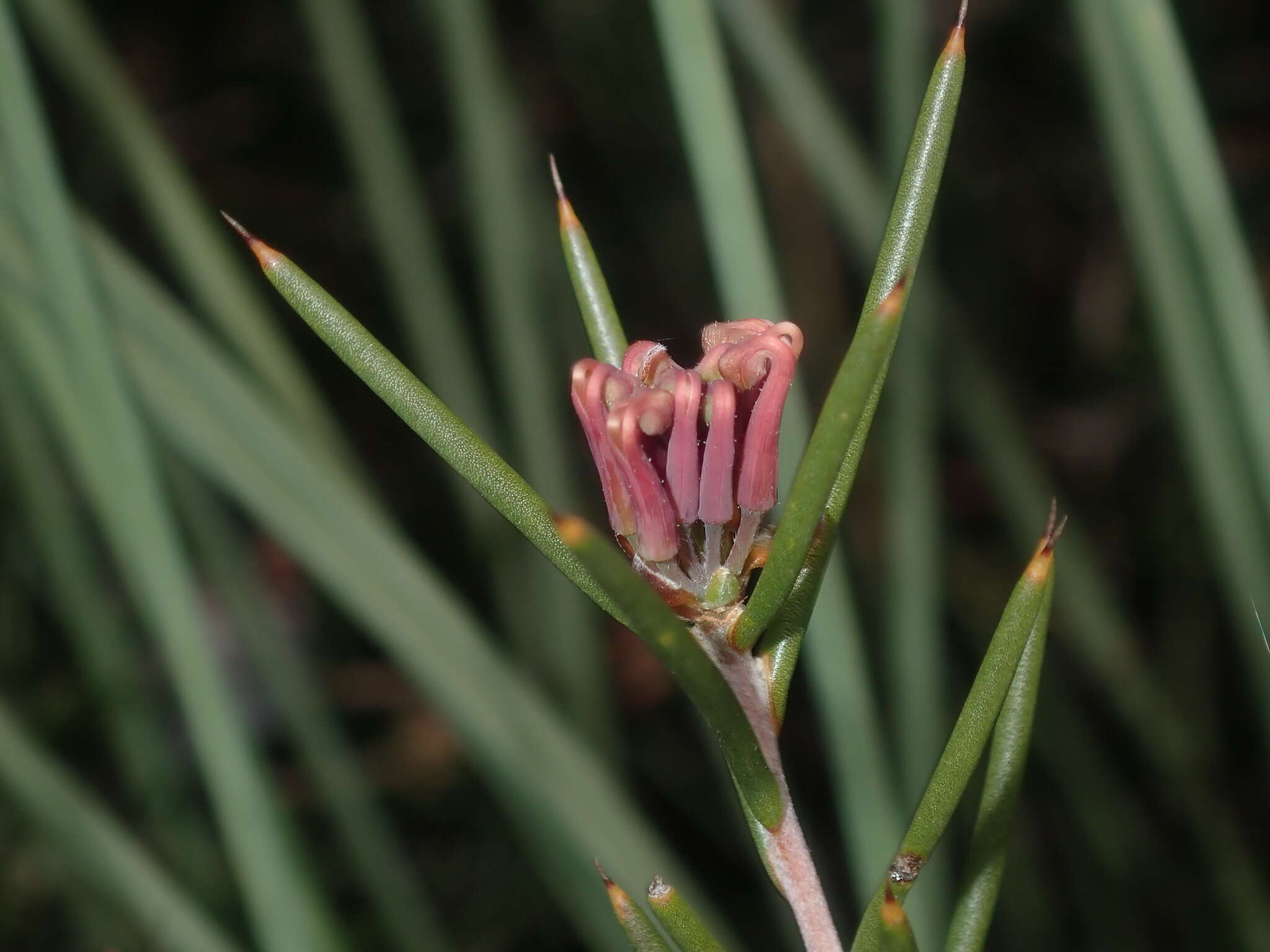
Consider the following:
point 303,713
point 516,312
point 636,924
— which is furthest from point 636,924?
point 516,312

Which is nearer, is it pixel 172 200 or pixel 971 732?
pixel 971 732

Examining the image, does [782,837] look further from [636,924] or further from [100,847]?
[100,847]

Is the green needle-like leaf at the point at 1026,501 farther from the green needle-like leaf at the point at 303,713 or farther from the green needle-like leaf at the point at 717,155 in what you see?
the green needle-like leaf at the point at 303,713

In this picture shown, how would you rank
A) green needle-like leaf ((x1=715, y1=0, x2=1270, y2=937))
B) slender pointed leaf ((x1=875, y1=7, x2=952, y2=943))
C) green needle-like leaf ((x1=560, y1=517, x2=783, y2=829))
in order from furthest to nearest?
1. green needle-like leaf ((x1=715, y1=0, x2=1270, y2=937))
2. slender pointed leaf ((x1=875, y1=7, x2=952, y2=943))
3. green needle-like leaf ((x1=560, y1=517, x2=783, y2=829))

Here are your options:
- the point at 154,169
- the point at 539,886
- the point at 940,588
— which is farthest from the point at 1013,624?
the point at 539,886

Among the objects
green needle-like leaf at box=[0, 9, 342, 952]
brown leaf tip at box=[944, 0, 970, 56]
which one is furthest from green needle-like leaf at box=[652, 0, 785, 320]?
green needle-like leaf at box=[0, 9, 342, 952]

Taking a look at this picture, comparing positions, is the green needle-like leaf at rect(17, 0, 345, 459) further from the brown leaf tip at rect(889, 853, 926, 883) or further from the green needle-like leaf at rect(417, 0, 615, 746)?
the brown leaf tip at rect(889, 853, 926, 883)
